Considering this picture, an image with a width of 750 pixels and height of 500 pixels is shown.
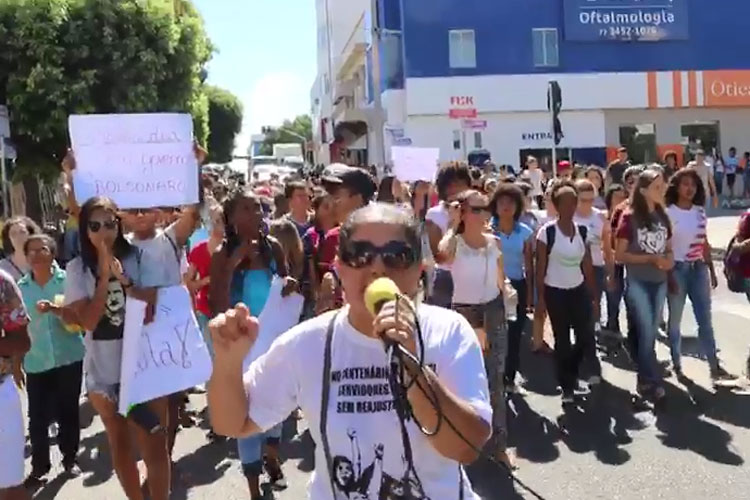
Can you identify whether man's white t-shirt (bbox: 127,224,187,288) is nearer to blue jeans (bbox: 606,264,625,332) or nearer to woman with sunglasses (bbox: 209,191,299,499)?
woman with sunglasses (bbox: 209,191,299,499)

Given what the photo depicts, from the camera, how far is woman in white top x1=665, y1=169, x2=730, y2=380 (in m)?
7.74

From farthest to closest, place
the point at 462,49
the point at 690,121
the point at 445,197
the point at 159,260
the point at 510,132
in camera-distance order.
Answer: the point at 690,121, the point at 462,49, the point at 510,132, the point at 445,197, the point at 159,260

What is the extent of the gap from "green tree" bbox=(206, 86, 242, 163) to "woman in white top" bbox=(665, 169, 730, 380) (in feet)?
219

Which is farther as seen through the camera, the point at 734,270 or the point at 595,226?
the point at 595,226

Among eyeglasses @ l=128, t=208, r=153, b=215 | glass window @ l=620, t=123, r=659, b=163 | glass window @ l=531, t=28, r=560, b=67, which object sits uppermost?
glass window @ l=531, t=28, r=560, b=67

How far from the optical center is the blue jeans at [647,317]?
7.39m

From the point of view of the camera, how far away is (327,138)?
57.1m

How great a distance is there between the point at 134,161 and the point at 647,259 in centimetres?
387

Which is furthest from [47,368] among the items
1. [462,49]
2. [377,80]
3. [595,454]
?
[377,80]

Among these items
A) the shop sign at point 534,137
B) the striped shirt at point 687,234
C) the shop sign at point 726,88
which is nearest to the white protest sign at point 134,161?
the striped shirt at point 687,234

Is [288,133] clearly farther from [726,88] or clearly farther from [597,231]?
[597,231]

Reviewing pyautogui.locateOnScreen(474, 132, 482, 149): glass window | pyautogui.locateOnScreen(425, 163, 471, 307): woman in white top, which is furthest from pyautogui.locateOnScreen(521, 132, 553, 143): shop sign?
pyautogui.locateOnScreen(425, 163, 471, 307): woman in white top

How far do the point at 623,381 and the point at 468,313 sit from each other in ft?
8.43

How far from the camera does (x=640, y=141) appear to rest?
1331 inches
